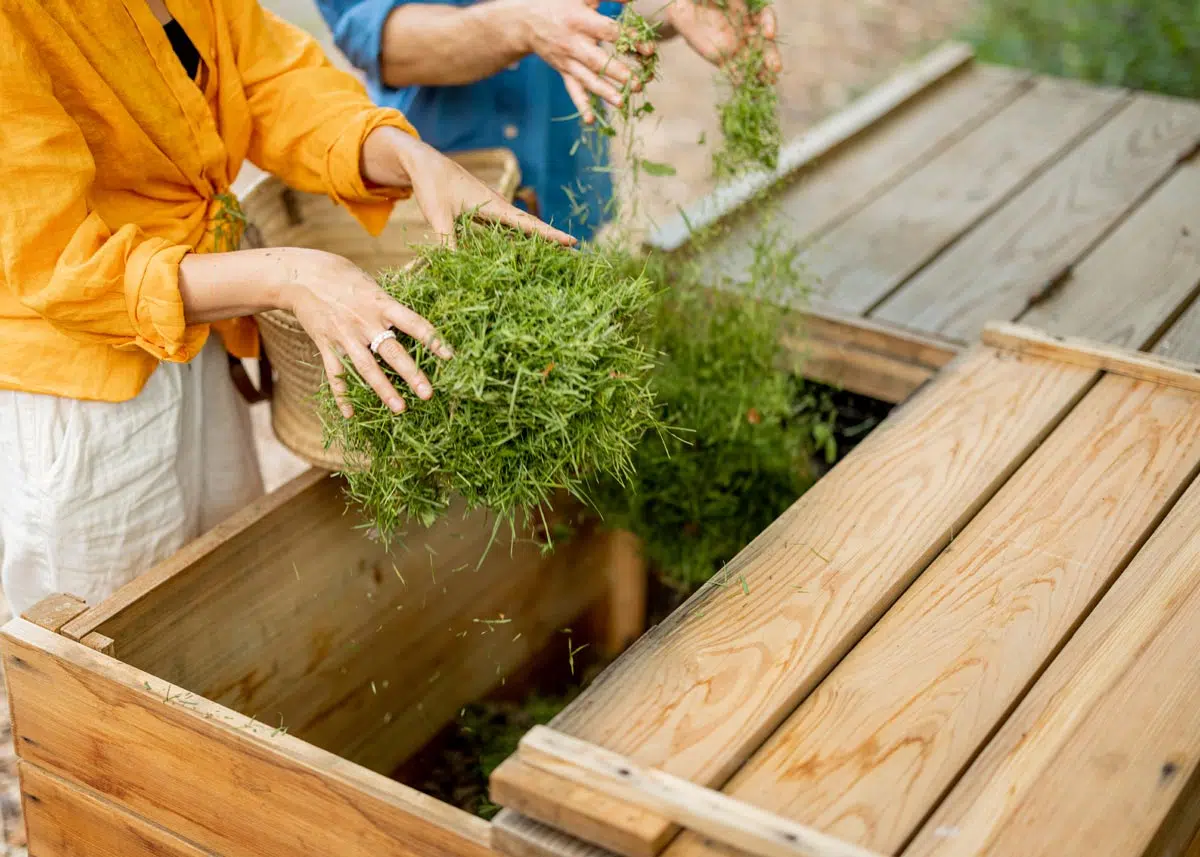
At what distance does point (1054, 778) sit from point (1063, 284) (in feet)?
4.92

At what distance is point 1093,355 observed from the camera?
7.10ft

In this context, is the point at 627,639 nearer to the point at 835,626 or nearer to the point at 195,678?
the point at 195,678

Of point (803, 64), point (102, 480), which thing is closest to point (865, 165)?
point (102, 480)

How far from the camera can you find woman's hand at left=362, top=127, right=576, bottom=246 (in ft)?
5.74

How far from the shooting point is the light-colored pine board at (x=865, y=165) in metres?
2.83

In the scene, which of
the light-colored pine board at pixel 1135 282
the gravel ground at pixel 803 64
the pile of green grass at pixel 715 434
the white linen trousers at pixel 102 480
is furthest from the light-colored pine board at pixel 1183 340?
the gravel ground at pixel 803 64

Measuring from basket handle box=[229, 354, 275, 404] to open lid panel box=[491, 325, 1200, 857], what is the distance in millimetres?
851

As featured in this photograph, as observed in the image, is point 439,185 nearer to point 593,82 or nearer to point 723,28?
point 593,82

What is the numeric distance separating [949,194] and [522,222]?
5.30 ft

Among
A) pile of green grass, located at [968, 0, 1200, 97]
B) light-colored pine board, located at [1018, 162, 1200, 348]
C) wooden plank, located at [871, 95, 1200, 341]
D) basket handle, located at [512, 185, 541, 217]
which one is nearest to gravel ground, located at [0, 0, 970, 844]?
pile of green grass, located at [968, 0, 1200, 97]

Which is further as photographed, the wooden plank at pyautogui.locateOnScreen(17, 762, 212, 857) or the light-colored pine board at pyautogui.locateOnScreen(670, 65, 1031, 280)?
the light-colored pine board at pyautogui.locateOnScreen(670, 65, 1031, 280)

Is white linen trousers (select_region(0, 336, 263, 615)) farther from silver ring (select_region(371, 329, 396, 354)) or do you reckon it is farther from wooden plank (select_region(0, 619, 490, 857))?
silver ring (select_region(371, 329, 396, 354))

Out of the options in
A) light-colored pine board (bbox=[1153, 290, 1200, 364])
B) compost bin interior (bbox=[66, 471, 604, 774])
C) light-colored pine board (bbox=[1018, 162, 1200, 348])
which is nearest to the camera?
compost bin interior (bbox=[66, 471, 604, 774])

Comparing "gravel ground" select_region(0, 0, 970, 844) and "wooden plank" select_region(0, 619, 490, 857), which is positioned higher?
"wooden plank" select_region(0, 619, 490, 857)
